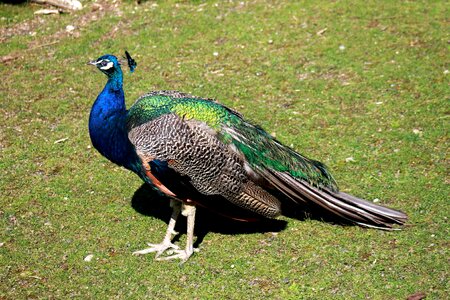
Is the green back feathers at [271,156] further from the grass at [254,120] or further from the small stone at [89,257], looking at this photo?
the small stone at [89,257]

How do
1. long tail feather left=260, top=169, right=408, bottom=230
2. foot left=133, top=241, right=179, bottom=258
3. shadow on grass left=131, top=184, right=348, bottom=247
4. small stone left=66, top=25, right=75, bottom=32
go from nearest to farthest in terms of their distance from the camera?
long tail feather left=260, top=169, right=408, bottom=230, foot left=133, top=241, right=179, bottom=258, shadow on grass left=131, top=184, right=348, bottom=247, small stone left=66, top=25, right=75, bottom=32

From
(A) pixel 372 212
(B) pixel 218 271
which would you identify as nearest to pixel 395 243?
(A) pixel 372 212

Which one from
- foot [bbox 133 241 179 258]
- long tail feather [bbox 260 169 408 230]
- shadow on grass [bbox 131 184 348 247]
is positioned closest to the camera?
long tail feather [bbox 260 169 408 230]

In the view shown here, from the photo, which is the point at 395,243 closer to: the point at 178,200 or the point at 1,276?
the point at 178,200

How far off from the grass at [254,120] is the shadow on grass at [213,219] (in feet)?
0.06

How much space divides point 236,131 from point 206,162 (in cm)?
35

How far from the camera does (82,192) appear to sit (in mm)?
5902

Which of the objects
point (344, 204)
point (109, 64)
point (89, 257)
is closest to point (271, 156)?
point (344, 204)

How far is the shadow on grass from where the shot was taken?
17.6 feet

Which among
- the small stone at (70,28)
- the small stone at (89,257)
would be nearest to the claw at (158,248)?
the small stone at (89,257)

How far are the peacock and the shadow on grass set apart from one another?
0.26 m

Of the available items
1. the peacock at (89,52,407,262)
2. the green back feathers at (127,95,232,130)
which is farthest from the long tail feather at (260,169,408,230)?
the green back feathers at (127,95,232,130)

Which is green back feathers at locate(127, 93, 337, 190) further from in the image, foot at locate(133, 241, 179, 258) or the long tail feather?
foot at locate(133, 241, 179, 258)

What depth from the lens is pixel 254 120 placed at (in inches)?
269
